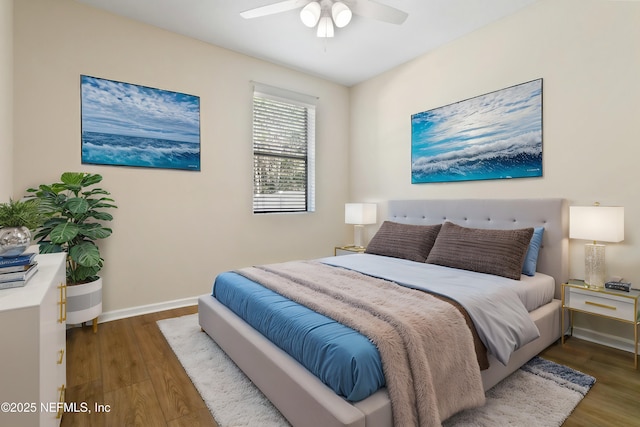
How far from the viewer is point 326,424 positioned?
1255 millimetres

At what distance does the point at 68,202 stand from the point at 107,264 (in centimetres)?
76

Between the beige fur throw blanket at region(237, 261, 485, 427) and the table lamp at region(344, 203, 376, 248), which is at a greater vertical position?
the table lamp at region(344, 203, 376, 248)

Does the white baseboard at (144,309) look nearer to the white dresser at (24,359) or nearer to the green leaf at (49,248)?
the green leaf at (49,248)

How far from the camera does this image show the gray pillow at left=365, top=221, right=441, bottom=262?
10.1 feet

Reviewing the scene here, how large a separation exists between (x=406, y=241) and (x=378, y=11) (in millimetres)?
2056

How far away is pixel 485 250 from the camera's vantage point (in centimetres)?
254

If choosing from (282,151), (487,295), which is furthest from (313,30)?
(487,295)

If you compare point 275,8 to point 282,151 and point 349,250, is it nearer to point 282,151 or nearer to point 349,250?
point 282,151

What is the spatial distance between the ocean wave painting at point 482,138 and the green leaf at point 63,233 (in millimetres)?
3453

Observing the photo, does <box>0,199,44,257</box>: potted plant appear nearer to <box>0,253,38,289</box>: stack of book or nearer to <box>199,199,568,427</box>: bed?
<box>0,253,38,289</box>: stack of book

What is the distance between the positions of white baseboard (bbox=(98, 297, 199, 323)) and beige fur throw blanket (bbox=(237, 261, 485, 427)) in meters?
1.86

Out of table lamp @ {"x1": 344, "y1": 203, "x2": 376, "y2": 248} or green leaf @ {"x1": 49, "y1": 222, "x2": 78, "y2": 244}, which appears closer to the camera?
green leaf @ {"x1": 49, "y1": 222, "x2": 78, "y2": 244}

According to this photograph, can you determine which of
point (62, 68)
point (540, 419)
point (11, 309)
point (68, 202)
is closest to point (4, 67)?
point (62, 68)

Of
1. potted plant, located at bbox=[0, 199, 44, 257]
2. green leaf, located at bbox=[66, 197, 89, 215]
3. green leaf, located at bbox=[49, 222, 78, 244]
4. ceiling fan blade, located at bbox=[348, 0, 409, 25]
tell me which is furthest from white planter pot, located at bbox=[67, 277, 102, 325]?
ceiling fan blade, located at bbox=[348, 0, 409, 25]
